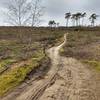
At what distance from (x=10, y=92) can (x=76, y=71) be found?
932 cm

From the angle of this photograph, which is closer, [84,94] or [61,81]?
[84,94]

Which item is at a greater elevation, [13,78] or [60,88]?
[13,78]

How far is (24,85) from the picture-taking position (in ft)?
57.7

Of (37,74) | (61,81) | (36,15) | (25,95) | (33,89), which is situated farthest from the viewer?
(36,15)

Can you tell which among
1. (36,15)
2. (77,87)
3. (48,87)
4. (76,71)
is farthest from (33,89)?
(36,15)

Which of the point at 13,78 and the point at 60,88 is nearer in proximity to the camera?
the point at 60,88

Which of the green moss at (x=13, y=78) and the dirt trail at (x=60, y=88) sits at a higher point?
the green moss at (x=13, y=78)

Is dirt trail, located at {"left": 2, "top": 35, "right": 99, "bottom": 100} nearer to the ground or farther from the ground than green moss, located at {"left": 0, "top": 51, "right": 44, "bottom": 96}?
nearer to the ground

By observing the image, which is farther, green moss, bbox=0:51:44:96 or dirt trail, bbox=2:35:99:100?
green moss, bbox=0:51:44:96

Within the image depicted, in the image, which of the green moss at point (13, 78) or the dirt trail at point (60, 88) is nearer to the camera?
the dirt trail at point (60, 88)

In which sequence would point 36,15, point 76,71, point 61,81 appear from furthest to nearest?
1. point 36,15
2. point 76,71
3. point 61,81

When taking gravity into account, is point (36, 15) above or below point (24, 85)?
above

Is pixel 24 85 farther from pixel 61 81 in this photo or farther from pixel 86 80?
pixel 86 80

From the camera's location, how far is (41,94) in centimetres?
1558
